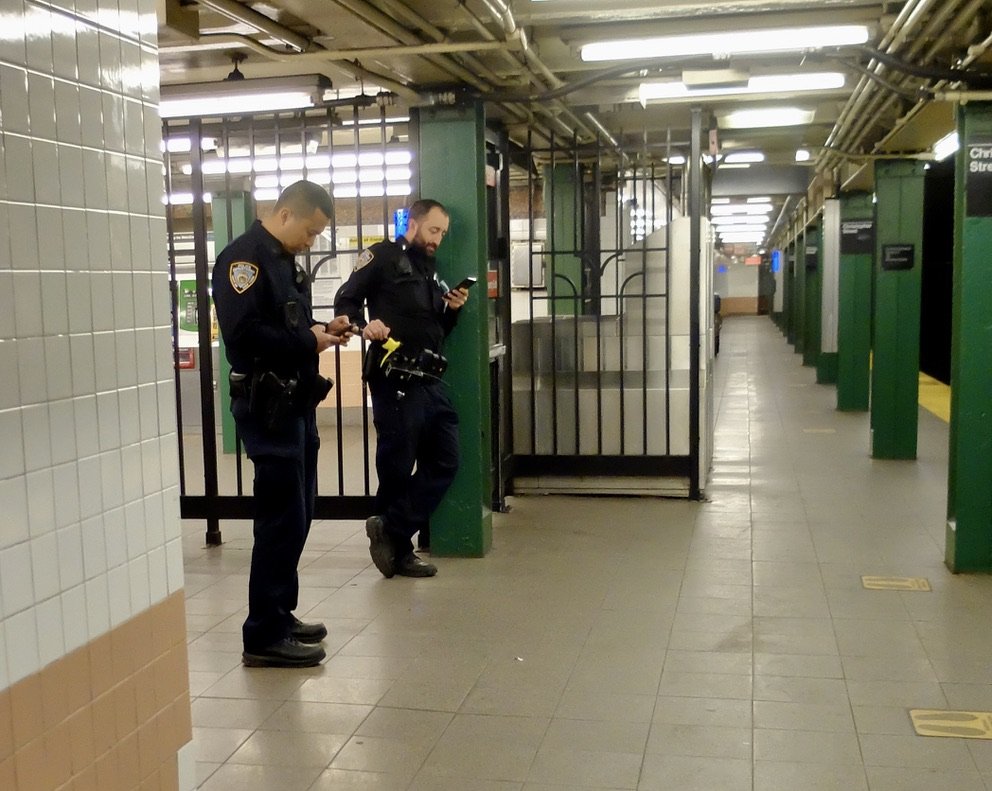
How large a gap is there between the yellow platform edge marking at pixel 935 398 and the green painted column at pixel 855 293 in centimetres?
81

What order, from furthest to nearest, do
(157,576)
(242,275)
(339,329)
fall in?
(339,329) → (242,275) → (157,576)

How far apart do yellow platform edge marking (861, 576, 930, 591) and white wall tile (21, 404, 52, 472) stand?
12.2ft

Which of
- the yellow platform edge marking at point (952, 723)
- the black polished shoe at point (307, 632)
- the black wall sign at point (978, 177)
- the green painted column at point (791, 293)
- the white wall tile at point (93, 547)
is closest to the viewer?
the white wall tile at point (93, 547)

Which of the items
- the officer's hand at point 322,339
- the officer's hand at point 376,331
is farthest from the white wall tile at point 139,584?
the officer's hand at point 376,331

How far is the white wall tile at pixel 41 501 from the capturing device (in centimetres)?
187

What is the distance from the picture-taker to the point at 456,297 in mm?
4824

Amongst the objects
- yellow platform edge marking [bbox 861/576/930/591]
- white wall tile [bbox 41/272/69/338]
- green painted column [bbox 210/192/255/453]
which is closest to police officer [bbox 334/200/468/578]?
yellow platform edge marking [bbox 861/576/930/591]

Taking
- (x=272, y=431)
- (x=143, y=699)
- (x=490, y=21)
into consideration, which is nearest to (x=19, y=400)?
(x=143, y=699)

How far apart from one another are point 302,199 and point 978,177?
9.81ft

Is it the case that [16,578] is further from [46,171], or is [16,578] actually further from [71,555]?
[46,171]

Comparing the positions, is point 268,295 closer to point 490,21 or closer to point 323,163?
point 490,21

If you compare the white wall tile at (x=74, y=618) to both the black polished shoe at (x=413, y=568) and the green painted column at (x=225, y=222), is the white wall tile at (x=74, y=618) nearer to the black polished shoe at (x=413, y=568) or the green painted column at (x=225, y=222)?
the black polished shoe at (x=413, y=568)

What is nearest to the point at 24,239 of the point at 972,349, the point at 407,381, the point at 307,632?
the point at 307,632

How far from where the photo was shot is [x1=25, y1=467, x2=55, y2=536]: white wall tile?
6.13ft
